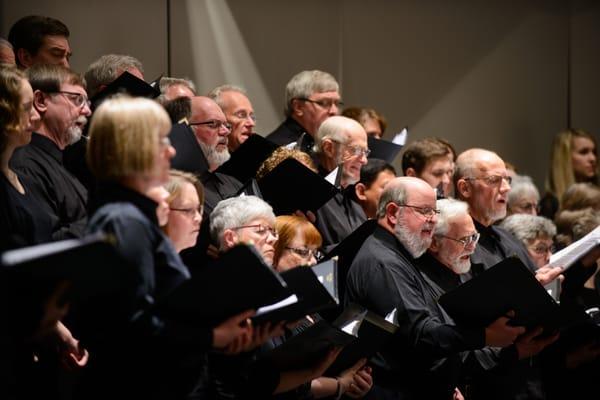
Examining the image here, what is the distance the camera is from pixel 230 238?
387cm

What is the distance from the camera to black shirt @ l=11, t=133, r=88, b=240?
3.69 m

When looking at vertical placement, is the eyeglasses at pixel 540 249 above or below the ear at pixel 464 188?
below

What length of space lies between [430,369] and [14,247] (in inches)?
73.3

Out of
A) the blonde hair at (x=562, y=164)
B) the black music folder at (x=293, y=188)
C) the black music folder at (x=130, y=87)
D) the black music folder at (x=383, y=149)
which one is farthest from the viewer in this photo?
the blonde hair at (x=562, y=164)

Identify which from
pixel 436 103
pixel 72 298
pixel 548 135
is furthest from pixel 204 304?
pixel 548 135

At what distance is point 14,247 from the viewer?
312 cm

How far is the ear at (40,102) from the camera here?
3.85 metres

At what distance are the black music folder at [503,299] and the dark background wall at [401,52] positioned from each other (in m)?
2.75

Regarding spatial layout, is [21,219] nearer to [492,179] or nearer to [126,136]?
[126,136]

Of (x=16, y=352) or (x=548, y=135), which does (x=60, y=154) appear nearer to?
(x=16, y=352)

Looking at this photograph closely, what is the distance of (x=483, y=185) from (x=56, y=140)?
2336 mm

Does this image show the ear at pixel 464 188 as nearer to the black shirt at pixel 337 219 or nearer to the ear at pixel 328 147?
the black shirt at pixel 337 219

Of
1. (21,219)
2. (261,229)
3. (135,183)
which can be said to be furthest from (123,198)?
(261,229)

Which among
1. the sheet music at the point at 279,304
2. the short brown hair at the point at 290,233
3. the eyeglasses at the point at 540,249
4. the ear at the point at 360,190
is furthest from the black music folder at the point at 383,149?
the sheet music at the point at 279,304
